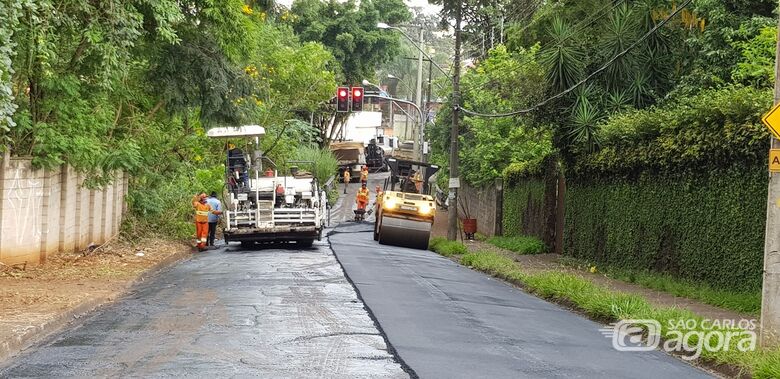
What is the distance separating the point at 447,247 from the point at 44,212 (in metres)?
15.0

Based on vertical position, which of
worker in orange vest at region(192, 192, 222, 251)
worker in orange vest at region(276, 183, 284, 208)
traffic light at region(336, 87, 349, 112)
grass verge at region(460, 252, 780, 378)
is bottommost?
grass verge at region(460, 252, 780, 378)

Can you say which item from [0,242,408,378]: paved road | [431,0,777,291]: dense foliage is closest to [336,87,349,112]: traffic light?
[431,0,777,291]: dense foliage

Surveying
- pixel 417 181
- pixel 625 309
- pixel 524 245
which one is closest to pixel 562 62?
pixel 524 245

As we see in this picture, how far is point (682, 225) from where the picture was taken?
64.0ft

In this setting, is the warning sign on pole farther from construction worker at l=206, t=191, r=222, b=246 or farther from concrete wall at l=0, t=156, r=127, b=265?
construction worker at l=206, t=191, r=222, b=246

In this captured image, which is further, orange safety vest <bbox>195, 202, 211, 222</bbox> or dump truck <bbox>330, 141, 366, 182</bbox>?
dump truck <bbox>330, 141, 366, 182</bbox>

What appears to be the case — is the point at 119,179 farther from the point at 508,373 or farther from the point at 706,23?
the point at 508,373

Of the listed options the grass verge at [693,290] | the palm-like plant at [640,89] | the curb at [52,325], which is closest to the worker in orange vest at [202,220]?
the curb at [52,325]

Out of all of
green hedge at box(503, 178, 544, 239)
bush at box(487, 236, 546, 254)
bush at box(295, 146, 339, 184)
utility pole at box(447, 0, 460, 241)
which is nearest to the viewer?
bush at box(487, 236, 546, 254)

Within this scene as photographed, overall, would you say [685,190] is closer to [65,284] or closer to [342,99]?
[65,284]

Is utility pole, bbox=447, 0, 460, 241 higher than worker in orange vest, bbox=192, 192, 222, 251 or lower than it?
higher

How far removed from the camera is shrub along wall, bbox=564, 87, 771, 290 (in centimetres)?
1619

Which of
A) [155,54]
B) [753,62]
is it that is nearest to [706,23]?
[753,62]

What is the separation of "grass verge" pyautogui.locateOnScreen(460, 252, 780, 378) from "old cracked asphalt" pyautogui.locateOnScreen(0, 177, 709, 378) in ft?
1.13
